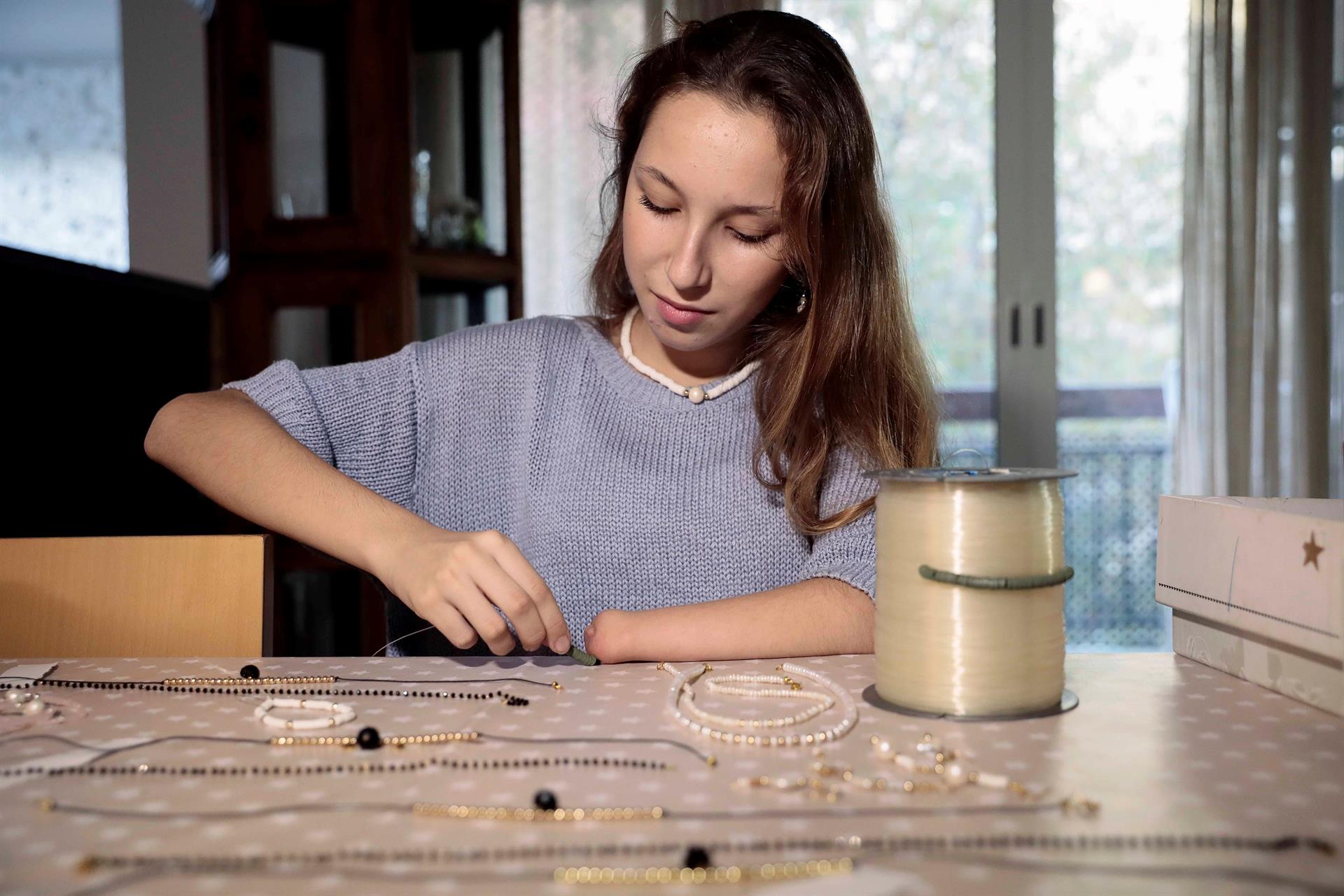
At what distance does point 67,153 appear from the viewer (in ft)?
13.5

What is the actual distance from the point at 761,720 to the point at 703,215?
527mm

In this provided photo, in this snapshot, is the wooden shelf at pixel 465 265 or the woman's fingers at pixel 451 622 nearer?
the woman's fingers at pixel 451 622

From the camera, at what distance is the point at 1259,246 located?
119 inches

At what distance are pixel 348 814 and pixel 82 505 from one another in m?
1.37

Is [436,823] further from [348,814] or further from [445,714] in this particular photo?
[445,714]

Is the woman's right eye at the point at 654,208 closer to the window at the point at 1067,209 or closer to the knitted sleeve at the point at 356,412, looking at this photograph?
the knitted sleeve at the point at 356,412

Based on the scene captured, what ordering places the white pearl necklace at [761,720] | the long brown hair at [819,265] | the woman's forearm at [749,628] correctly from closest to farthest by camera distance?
the white pearl necklace at [761,720] → the woman's forearm at [749,628] → the long brown hair at [819,265]

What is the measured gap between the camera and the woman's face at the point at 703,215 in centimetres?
103

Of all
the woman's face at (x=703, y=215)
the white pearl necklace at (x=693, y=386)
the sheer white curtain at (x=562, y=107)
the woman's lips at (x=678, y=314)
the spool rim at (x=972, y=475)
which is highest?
the sheer white curtain at (x=562, y=107)

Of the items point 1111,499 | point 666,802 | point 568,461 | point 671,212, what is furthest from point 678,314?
point 1111,499

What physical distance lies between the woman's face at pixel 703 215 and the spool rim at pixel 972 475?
0.42 m

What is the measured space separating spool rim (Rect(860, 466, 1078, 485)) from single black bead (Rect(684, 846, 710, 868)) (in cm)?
26

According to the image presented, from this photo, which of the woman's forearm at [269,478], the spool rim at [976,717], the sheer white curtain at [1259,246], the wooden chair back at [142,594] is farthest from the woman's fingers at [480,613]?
the sheer white curtain at [1259,246]

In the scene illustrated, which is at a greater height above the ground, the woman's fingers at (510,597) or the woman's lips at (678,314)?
the woman's lips at (678,314)
